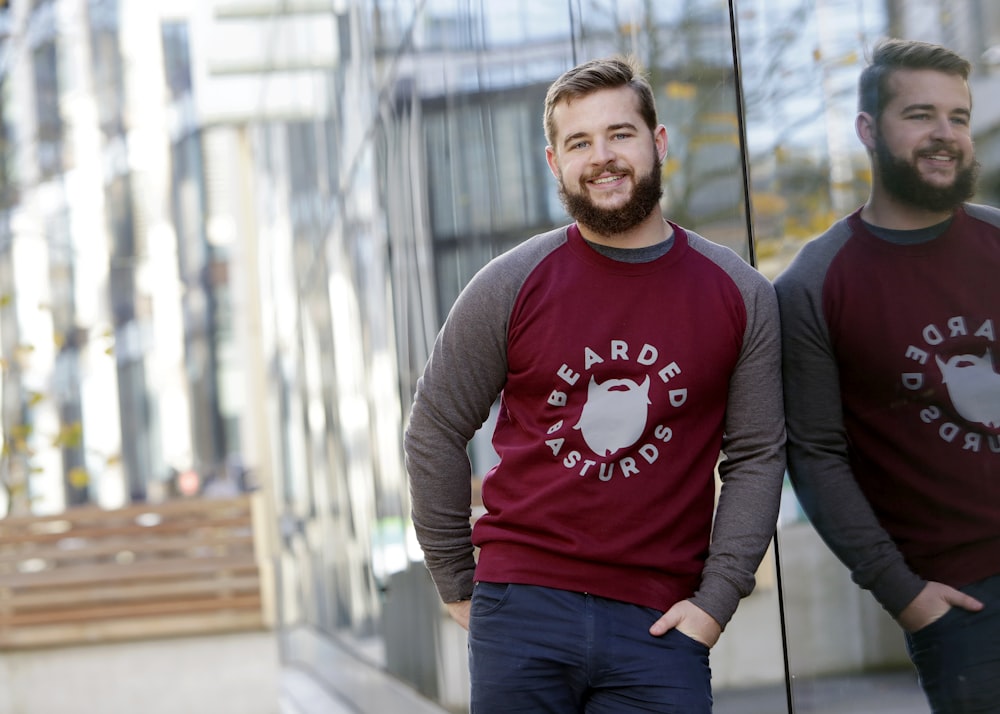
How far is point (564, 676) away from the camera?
268 cm

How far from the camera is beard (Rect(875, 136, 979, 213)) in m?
2.55

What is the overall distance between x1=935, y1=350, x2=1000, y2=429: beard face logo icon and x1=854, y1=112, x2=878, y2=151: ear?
1.43ft

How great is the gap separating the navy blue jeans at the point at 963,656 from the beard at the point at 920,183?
634 mm

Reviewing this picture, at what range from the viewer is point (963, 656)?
8.74 feet

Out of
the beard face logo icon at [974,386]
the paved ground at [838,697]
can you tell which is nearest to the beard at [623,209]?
the beard face logo icon at [974,386]

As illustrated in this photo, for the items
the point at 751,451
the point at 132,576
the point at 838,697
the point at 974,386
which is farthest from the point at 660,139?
the point at 132,576

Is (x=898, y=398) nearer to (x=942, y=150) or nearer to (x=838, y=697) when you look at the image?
(x=942, y=150)

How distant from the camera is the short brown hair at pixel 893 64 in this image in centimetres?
256

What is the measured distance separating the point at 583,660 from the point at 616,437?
15.2 inches

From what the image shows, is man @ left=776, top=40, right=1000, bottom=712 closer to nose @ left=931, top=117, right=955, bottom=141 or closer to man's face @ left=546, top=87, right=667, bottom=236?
nose @ left=931, top=117, right=955, bottom=141

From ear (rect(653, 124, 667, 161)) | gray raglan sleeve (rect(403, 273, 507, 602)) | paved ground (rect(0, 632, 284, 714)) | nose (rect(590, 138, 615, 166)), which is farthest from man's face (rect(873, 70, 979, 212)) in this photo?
paved ground (rect(0, 632, 284, 714))

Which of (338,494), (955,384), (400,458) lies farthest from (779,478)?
(338,494)

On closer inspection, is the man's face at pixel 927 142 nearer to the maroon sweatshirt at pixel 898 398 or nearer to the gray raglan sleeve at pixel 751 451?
the maroon sweatshirt at pixel 898 398

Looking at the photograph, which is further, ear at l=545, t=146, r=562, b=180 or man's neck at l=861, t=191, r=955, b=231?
ear at l=545, t=146, r=562, b=180
